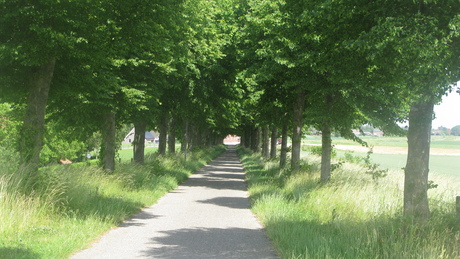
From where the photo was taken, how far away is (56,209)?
927cm

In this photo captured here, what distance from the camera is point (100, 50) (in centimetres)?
1051

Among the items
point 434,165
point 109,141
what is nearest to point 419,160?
point 109,141

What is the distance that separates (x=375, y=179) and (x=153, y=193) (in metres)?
7.46

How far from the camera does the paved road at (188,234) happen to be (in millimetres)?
7402

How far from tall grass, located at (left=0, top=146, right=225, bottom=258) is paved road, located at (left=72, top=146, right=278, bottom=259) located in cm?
34

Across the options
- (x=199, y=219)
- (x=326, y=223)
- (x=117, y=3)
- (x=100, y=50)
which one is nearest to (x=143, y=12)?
(x=117, y=3)

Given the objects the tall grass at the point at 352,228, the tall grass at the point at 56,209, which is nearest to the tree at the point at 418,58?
the tall grass at the point at 352,228

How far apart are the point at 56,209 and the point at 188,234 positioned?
2.75m

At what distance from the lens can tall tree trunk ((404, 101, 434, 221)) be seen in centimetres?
771

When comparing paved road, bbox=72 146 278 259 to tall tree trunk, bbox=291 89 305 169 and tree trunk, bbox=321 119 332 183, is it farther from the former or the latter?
tall tree trunk, bbox=291 89 305 169

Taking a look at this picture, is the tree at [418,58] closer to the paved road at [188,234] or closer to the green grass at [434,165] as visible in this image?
the paved road at [188,234]

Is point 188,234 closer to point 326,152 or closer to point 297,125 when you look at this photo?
point 326,152

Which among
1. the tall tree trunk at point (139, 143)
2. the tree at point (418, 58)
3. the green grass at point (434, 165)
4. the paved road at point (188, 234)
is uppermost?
the tree at point (418, 58)

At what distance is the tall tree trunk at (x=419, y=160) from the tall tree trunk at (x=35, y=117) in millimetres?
7650
